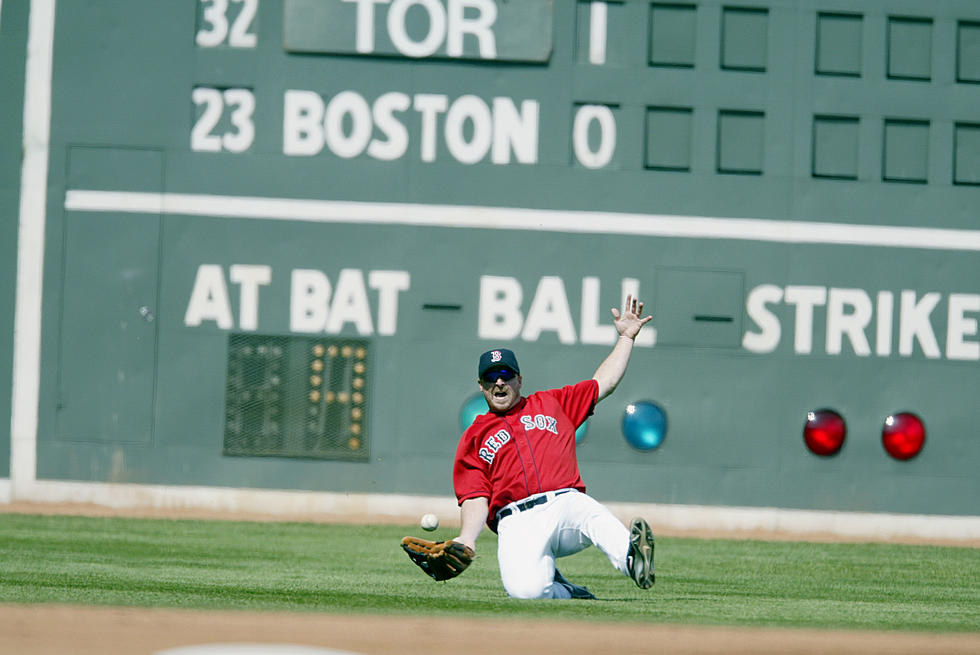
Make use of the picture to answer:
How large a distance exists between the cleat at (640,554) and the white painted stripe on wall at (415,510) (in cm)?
467

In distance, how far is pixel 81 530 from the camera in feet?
33.8

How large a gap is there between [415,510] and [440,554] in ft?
15.2

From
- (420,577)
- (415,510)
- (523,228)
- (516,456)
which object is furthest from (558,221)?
(516,456)

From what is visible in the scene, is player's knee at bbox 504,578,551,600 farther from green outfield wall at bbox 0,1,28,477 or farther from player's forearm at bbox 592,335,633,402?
green outfield wall at bbox 0,1,28,477

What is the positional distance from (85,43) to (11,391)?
109 inches

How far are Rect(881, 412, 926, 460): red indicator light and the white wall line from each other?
656 centimetres

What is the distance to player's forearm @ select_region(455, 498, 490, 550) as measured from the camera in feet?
22.3

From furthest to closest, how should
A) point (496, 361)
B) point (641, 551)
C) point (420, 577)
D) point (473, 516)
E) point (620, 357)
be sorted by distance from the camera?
1. point (420, 577)
2. point (620, 357)
3. point (496, 361)
4. point (473, 516)
5. point (641, 551)

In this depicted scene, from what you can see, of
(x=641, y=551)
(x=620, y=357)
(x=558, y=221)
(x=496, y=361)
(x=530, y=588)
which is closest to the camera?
(x=641, y=551)

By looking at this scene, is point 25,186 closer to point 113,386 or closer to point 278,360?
point 113,386

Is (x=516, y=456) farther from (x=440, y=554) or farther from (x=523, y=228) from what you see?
(x=523, y=228)

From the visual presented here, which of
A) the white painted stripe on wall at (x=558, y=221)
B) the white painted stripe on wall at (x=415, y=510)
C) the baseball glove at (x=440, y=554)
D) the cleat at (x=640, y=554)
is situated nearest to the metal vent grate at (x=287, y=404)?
the white painted stripe on wall at (x=415, y=510)

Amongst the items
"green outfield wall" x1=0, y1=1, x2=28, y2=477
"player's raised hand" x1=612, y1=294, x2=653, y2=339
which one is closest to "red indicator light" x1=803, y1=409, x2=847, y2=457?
"player's raised hand" x1=612, y1=294, x2=653, y2=339

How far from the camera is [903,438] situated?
440 inches
